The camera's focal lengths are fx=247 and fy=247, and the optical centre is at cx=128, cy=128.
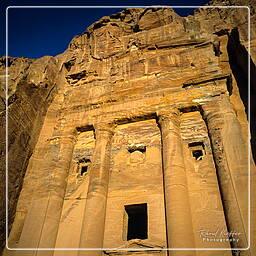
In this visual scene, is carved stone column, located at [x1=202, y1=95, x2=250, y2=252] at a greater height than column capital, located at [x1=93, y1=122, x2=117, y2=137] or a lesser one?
lesser

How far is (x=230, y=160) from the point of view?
306 inches

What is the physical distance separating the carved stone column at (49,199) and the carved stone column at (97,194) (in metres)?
1.23

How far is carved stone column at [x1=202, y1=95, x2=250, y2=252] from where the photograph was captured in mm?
6602

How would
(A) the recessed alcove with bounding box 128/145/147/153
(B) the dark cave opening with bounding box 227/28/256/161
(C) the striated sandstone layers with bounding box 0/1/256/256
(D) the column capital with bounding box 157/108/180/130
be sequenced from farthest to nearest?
(A) the recessed alcove with bounding box 128/145/147/153 < (D) the column capital with bounding box 157/108/180/130 < (B) the dark cave opening with bounding box 227/28/256/161 < (C) the striated sandstone layers with bounding box 0/1/256/256

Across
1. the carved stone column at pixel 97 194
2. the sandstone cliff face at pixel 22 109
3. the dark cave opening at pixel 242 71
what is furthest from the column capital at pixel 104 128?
the dark cave opening at pixel 242 71

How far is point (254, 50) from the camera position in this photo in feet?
29.5

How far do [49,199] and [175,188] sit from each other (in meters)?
4.52

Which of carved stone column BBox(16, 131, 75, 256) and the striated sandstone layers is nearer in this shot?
the striated sandstone layers

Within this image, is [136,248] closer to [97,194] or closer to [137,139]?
[97,194]

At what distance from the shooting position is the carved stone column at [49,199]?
8000 millimetres

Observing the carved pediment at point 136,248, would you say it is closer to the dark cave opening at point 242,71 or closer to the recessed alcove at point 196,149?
the recessed alcove at point 196,149

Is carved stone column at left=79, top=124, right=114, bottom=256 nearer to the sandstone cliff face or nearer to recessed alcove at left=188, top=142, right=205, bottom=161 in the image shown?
the sandstone cliff face

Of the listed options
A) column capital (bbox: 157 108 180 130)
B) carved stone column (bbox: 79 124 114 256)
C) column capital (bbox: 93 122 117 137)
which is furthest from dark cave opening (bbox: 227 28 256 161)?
column capital (bbox: 93 122 117 137)

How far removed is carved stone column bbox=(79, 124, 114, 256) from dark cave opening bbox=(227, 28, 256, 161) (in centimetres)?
522
